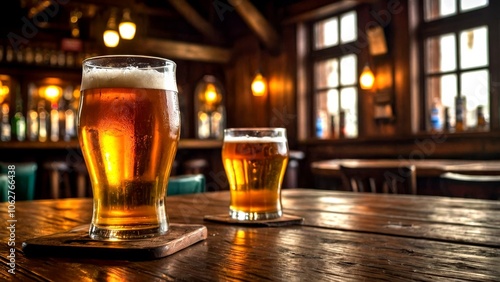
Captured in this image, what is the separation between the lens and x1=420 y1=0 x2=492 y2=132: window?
5180 mm

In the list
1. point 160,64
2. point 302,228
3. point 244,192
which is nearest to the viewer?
point 160,64

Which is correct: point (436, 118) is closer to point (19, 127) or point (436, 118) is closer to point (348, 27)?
point (348, 27)

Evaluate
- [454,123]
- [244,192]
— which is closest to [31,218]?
[244,192]

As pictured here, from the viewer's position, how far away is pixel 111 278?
20.1 inches

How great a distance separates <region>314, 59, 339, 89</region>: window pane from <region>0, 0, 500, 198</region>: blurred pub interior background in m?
0.01

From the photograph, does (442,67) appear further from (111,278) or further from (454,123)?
(111,278)

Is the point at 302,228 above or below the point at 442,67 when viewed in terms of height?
below

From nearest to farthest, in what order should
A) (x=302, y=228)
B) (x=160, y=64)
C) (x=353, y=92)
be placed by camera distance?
1. (x=160, y=64)
2. (x=302, y=228)
3. (x=353, y=92)

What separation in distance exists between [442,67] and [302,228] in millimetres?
5203

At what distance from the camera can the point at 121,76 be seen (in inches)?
27.1

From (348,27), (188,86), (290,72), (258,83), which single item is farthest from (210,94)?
(348,27)

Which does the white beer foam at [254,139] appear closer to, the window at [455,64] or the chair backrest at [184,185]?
the chair backrest at [184,185]

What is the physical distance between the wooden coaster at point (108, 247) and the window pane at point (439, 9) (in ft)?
18.0

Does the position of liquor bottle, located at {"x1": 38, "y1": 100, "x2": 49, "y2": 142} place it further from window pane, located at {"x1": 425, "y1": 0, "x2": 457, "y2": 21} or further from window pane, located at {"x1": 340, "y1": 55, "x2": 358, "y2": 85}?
Answer: window pane, located at {"x1": 425, "y1": 0, "x2": 457, "y2": 21}
